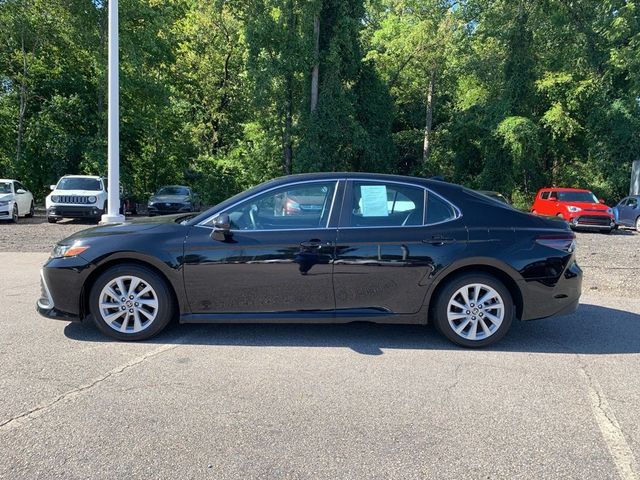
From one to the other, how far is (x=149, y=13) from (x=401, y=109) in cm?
1738

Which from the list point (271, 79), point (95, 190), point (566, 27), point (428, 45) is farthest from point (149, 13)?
point (566, 27)

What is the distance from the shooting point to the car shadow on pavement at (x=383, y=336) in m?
5.20

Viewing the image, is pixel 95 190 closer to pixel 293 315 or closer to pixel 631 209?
pixel 293 315

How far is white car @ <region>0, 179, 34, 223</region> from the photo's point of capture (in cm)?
1783

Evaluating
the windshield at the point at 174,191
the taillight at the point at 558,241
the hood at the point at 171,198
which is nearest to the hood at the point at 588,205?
the hood at the point at 171,198

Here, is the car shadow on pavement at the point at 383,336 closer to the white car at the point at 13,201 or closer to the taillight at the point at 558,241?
the taillight at the point at 558,241

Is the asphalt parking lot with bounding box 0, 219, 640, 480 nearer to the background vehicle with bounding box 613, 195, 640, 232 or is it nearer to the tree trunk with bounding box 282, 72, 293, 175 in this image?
the background vehicle with bounding box 613, 195, 640, 232

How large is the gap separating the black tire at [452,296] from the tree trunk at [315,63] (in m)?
24.1

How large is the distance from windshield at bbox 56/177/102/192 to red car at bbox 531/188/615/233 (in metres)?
16.1

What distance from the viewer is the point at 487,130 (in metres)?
31.0

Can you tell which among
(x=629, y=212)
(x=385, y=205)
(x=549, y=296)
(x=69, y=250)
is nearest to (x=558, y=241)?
(x=549, y=296)

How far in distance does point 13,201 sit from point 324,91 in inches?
627

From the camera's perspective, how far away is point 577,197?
20578 mm

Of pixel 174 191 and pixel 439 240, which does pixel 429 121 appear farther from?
pixel 439 240
